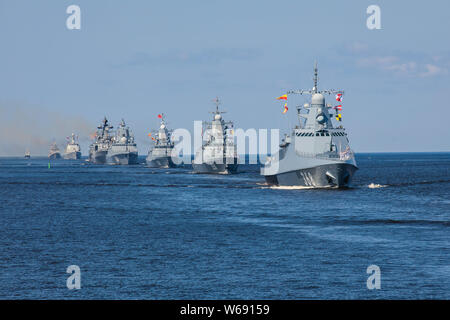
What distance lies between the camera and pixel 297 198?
224ft

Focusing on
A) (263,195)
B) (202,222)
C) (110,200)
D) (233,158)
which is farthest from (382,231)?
(233,158)

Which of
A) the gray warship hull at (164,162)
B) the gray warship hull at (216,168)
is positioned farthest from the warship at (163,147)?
the gray warship hull at (216,168)

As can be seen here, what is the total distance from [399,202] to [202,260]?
39.3 meters

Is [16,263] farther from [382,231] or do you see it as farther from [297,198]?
[297,198]

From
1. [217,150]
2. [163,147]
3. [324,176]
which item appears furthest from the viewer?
[163,147]

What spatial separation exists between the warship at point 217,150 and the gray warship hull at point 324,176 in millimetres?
50819

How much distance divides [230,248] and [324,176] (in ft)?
119

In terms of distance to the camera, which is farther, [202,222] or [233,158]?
[233,158]

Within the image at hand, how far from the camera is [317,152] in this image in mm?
73250

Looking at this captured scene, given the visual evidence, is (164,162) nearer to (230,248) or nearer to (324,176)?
(324,176)

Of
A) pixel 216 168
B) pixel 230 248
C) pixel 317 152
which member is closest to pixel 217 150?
pixel 216 168

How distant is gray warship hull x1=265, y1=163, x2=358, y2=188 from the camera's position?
70812mm

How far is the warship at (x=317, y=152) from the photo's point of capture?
7094 cm

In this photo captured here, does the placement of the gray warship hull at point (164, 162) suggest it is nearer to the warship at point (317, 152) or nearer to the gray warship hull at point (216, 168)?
the gray warship hull at point (216, 168)
